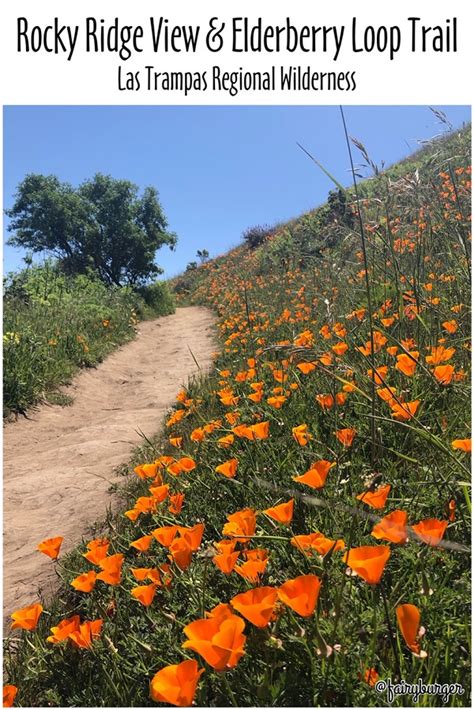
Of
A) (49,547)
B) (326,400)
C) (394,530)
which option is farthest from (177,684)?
(326,400)

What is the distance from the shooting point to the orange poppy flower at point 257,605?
3.24ft

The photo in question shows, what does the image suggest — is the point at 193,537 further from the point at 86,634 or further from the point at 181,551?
the point at 86,634

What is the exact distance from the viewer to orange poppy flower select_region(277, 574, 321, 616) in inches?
39.3

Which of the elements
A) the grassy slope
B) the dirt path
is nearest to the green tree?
the dirt path

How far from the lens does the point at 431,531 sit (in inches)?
43.0

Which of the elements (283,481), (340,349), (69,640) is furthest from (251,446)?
(69,640)

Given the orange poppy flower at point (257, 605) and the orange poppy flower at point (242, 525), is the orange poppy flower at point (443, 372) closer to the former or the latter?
the orange poppy flower at point (242, 525)

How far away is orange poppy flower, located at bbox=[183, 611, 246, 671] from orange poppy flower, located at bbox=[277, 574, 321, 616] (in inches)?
4.8

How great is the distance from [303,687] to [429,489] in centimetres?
89

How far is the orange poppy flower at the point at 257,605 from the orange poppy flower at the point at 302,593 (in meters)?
0.03

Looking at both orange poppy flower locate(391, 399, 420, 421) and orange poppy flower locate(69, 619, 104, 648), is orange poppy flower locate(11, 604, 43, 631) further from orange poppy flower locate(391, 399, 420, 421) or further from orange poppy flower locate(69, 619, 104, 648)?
orange poppy flower locate(391, 399, 420, 421)

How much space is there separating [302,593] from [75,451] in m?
4.00

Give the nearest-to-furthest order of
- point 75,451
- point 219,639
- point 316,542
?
point 219,639 → point 316,542 → point 75,451

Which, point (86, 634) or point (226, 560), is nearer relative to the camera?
point (226, 560)
